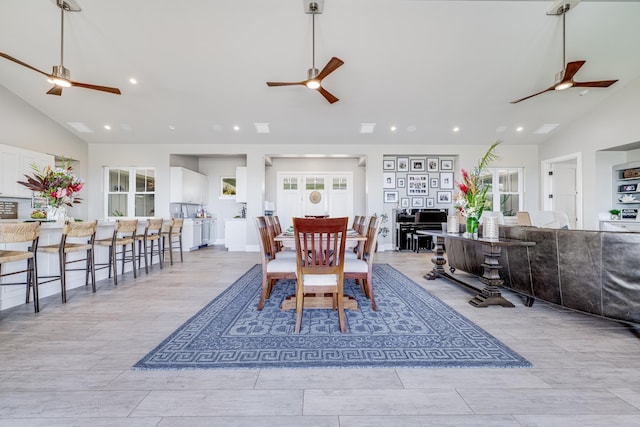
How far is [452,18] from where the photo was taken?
374 centimetres

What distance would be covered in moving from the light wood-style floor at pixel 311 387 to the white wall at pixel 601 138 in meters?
5.05

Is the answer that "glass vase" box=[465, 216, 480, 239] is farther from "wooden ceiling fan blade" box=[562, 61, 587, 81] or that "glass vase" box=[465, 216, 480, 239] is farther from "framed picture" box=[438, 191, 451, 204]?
"framed picture" box=[438, 191, 451, 204]

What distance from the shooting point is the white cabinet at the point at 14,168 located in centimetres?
498

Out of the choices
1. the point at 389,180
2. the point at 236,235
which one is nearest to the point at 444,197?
the point at 389,180

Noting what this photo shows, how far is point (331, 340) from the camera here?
2.03 meters

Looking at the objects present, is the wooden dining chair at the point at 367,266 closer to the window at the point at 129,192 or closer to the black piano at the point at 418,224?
the black piano at the point at 418,224

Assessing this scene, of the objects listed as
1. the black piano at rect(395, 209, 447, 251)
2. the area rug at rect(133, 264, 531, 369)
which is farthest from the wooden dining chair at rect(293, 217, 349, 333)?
the black piano at rect(395, 209, 447, 251)

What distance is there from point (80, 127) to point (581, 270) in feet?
29.7

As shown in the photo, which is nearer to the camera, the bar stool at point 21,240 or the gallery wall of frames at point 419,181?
the bar stool at point 21,240

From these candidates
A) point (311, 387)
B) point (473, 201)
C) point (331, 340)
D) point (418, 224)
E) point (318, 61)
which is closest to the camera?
point (311, 387)

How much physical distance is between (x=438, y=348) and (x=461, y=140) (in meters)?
6.39

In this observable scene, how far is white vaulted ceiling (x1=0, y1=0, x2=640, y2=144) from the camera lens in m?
3.73

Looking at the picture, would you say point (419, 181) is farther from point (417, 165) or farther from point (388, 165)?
point (388, 165)

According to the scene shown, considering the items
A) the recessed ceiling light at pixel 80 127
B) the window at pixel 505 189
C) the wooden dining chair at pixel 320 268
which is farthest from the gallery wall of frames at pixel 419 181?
the recessed ceiling light at pixel 80 127
